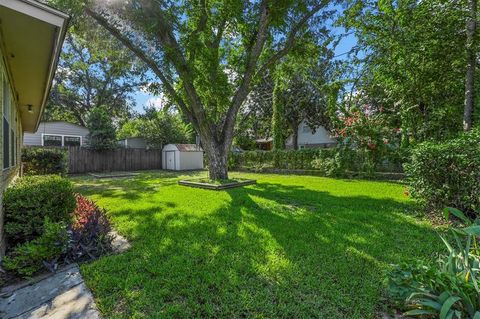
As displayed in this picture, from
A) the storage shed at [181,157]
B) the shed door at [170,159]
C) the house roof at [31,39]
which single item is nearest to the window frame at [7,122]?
the house roof at [31,39]

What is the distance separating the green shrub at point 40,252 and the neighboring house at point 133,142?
1986cm

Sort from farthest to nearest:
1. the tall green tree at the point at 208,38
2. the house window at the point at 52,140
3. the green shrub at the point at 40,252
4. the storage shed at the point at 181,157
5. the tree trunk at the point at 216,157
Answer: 1. the storage shed at the point at 181,157
2. the house window at the point at 52,140
3. the tree trunk at the point at 216,157
4. the tall green tree at the point at 208,38
5. the green shrub at the point at 40,252

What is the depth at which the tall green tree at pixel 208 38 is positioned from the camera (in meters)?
7.88

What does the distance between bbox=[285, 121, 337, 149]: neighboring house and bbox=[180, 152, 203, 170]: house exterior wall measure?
461 inches

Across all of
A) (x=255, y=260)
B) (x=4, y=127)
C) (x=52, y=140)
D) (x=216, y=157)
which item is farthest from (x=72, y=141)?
(x=255, y=260)

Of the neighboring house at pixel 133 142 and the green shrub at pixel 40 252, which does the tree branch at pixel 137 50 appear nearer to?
the green shrub at pixel 40 252

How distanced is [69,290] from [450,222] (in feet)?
19.3

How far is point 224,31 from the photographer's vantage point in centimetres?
1002

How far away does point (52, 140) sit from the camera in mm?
16266

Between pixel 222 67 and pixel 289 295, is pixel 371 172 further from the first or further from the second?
pixel 289 295

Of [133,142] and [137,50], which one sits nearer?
[137,50]

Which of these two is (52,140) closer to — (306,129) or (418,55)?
(418,55)

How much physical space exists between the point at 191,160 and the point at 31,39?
1608cm

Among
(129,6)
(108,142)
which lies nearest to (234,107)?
(129,6)
